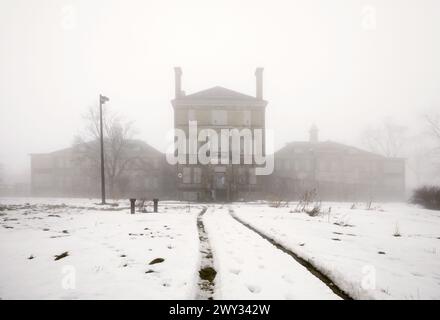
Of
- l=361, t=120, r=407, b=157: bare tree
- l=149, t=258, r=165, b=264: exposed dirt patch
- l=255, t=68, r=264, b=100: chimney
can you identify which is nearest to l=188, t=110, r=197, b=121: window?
l=255, t=68, r=264, b=100: chimney

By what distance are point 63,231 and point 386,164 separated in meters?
40.6

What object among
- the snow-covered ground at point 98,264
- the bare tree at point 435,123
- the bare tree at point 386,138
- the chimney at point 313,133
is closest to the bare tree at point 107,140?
the snow-covered ground at point 98,264

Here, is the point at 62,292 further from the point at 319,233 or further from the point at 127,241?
the point at 319,233

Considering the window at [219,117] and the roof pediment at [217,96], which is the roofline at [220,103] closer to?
the roof pediment at [217,96]

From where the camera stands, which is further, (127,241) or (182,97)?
(182,97)

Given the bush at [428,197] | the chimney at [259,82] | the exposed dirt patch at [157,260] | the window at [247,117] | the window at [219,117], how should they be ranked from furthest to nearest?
the chimney at [259,82], the window at [247,117], the window at [219,117], the bush at [428,197], the exposed dirt patch at [157,260]

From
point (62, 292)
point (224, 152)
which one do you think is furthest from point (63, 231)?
point (224, 152)

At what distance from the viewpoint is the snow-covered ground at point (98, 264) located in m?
3.00

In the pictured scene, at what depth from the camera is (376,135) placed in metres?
46.9

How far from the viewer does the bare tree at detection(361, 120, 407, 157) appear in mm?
44719

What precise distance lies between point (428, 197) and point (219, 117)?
19.9 m

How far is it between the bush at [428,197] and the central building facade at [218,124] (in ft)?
45.3

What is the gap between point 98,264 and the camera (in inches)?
154

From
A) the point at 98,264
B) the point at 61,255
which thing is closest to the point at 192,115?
the point at 61,255
